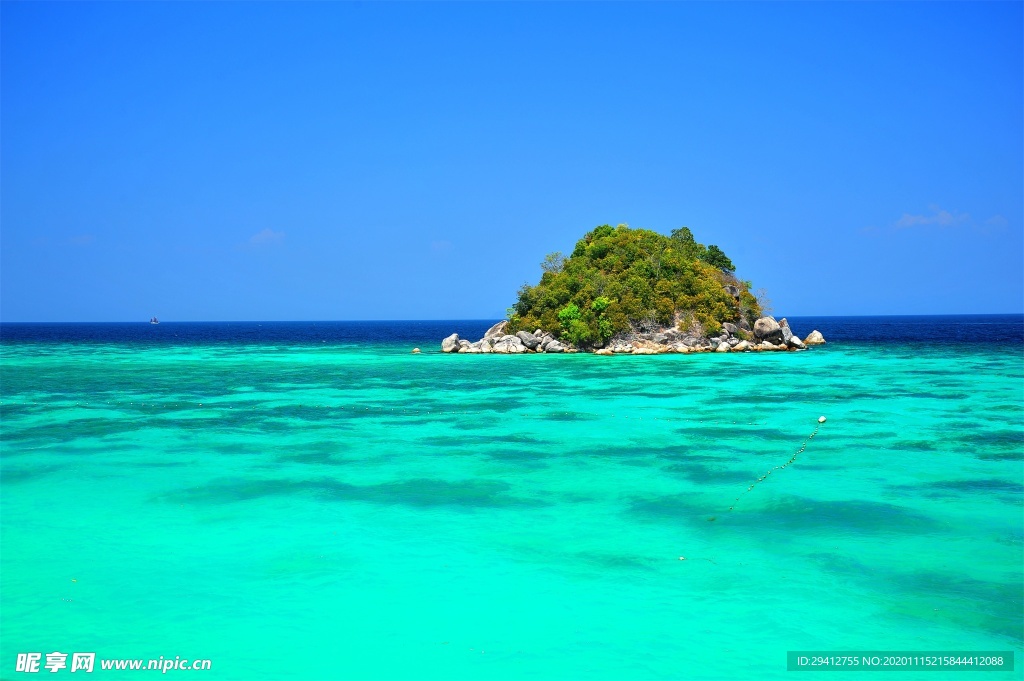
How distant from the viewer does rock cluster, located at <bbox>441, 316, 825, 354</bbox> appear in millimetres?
55562

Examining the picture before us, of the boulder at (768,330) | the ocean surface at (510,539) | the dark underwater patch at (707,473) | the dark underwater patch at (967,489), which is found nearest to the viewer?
the ocean surface at (510,539)

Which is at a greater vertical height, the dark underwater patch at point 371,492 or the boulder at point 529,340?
the boulder at point 529,340

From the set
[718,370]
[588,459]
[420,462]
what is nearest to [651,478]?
[588,459]

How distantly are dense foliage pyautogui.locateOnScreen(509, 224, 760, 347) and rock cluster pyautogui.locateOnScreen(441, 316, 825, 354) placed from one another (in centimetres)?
66

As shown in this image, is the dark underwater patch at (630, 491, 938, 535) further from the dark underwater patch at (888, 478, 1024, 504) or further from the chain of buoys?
the dark underwater patch at (888, 478, 1024, 504)

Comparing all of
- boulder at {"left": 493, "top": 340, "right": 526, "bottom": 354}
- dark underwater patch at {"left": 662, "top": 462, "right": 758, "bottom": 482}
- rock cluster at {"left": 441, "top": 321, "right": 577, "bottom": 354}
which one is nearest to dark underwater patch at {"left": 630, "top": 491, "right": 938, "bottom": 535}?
dark underwater patch at {"left": 662, "top": 462, "right": 758, "bottom": 482}

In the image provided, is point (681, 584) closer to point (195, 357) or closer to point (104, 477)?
point (104, 477)

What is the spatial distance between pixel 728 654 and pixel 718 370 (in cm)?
3349

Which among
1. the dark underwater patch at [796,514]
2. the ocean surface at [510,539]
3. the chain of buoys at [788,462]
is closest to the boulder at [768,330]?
the ocean surface at [510,539]

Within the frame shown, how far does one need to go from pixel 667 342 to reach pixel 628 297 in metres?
4.46

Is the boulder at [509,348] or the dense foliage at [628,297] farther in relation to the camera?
the boulder at [509,348]

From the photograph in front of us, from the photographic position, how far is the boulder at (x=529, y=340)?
57.2 meters

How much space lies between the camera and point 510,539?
11055 mm

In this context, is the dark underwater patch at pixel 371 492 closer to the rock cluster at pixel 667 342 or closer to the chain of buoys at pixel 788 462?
the chain of buoys at pixel 788 462
